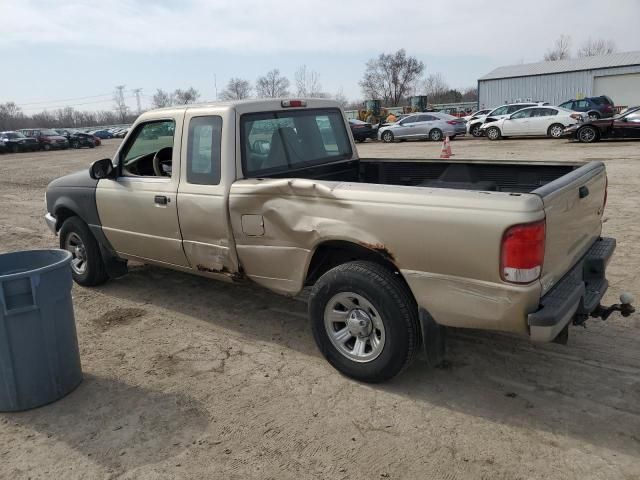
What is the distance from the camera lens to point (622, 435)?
3100mm

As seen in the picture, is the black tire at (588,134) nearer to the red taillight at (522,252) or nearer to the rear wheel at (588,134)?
the rear wheel at (588,134)

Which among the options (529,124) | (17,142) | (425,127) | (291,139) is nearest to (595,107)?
(529,124)

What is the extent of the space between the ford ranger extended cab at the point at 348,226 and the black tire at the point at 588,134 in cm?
1841

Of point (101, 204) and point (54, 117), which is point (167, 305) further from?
point (54, 117)

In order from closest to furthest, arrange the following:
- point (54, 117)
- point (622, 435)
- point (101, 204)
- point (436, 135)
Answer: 1. point (622, 435)
2. point (101, 204)
3. point (436, 135)
4. point (54, 117)

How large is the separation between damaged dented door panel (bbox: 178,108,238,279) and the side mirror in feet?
3.44

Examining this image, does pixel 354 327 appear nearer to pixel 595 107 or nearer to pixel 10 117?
pixel 595 107

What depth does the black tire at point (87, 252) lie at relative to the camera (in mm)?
5824

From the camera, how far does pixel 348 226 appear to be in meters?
3.56

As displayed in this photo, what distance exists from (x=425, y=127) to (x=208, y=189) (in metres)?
24.9

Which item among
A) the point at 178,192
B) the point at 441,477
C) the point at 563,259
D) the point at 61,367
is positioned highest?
the point at 178,192

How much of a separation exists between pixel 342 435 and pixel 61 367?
1.95 metres

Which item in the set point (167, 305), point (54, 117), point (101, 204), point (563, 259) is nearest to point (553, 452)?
point (563, 259)

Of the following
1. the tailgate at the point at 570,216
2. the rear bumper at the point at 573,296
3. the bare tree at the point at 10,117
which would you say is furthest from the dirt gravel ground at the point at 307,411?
the bare tree at the point at 10,117
